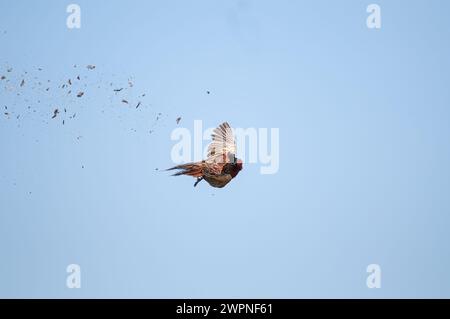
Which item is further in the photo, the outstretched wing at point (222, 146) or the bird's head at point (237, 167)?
the outstretched wing at point (222, 146)

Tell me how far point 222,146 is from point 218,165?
0.63 metres

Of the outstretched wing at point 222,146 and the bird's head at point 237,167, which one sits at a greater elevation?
the outstretched wing at point 222,146

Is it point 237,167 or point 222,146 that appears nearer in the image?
point 237,167

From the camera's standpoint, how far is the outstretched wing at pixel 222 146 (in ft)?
47.9

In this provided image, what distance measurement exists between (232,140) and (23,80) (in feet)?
19.5

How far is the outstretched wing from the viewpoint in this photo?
1459 cm

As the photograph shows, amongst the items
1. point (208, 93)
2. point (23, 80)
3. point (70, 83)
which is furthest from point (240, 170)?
point (23, 80)

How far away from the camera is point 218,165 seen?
14547 mm

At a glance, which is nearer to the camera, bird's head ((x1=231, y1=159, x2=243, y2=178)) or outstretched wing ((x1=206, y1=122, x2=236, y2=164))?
bird's head ((x1=231, y1=159, x2=243, y2=178))

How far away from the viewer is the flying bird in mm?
14484

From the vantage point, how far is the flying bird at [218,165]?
14.5 metres

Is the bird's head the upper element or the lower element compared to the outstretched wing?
lower
